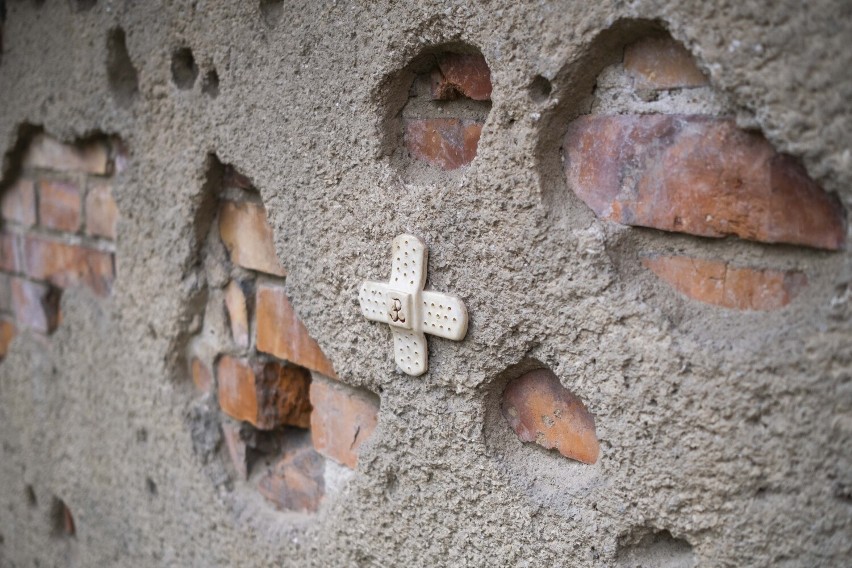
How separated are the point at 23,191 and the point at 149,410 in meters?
0.65

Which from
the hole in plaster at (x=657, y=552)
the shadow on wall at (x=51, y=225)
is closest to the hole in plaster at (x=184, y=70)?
the shadow on wall at (x=51, y=225)

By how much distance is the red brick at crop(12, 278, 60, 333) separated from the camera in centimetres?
162

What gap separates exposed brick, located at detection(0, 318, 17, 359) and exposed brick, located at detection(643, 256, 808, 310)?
1555 millimetres

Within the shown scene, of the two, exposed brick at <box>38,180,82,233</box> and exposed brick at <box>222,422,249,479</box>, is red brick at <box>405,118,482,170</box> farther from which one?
exposed brick at <box>38,180,82,233</box>

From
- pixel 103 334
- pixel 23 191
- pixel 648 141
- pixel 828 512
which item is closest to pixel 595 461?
pixel 828 512

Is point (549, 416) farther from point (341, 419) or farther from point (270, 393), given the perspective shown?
point (270, 393)

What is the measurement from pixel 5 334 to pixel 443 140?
4.55 ft

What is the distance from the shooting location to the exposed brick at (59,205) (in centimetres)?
151

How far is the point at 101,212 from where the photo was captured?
4.74 ft

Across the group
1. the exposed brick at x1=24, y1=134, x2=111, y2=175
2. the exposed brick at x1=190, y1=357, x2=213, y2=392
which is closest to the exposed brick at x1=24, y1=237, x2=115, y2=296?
the exposed brick at x1=24, y1=134, x2=111, y2=175

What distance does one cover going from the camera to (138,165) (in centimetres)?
129

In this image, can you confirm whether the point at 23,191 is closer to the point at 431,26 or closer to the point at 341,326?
the point at 341,326

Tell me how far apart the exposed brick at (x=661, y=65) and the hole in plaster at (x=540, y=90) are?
0.08m

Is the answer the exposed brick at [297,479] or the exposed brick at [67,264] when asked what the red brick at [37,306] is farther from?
the exposed brick at [297,479]
